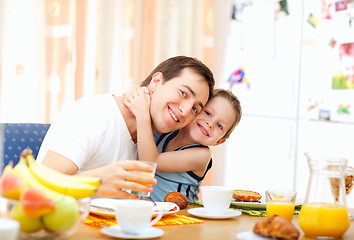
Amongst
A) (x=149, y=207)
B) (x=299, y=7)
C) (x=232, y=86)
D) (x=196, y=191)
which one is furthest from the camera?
(x=232, y=86)

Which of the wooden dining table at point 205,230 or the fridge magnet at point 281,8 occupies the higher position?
the fridge magnet at point 281,8

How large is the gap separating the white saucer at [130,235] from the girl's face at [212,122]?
0.91 m

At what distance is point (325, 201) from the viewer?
44.1 inches

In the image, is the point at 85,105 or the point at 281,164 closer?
the point at 85,105

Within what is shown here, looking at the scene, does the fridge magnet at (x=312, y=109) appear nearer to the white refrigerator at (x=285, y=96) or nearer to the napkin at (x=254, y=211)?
the white refrigerator at (x=285, y=96)

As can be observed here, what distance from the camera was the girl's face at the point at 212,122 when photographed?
6.47 feet

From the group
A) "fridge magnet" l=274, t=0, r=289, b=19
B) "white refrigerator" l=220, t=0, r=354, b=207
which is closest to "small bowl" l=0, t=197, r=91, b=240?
"white refrigerator" l=220, t=0, r=354, b=207

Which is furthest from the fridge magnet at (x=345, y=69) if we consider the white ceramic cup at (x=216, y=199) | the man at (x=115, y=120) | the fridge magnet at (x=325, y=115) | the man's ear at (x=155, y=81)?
the white ceramic cup at (x=216, y=199)

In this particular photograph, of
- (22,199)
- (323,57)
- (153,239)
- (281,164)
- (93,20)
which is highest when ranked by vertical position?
(93,20)

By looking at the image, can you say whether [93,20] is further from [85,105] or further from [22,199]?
[22,199]

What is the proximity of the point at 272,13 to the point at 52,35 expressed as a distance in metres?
1.62

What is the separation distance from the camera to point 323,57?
3.29m

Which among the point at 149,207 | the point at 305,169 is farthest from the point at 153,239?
the point at 305,169

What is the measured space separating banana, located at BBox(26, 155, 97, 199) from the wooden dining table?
102 millimetres
